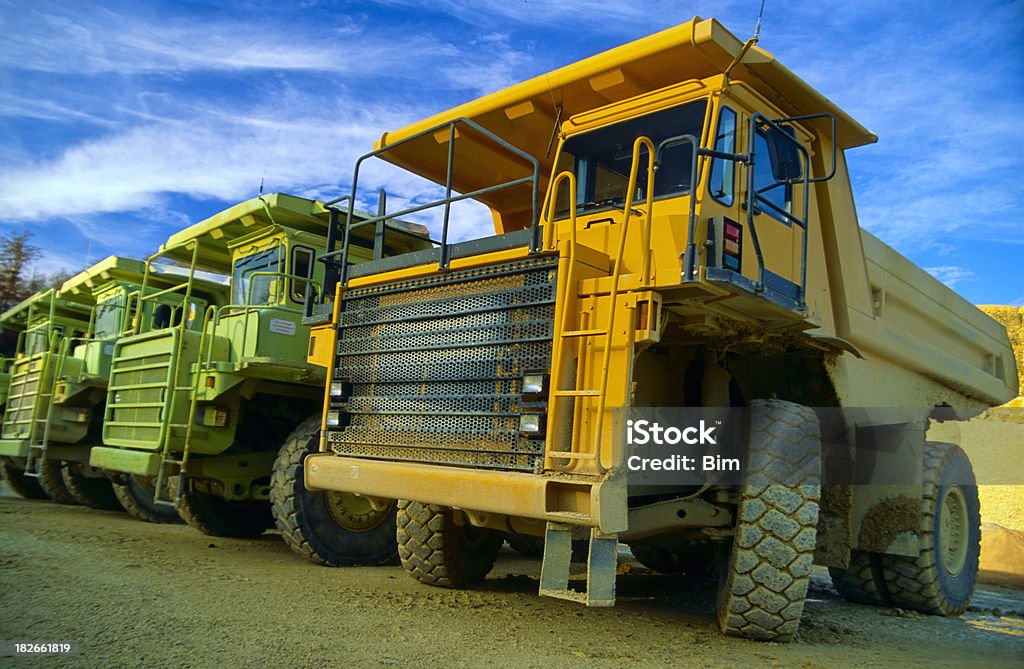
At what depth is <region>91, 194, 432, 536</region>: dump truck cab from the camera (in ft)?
23.2

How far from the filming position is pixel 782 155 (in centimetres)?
490

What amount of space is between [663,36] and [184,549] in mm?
5664

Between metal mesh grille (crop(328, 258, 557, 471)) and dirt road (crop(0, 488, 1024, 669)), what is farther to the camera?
metal mesh grille (crop(328, 258, 557, 471))

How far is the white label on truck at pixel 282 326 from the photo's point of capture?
24.0ft

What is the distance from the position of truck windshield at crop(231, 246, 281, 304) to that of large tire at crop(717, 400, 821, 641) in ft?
16.8

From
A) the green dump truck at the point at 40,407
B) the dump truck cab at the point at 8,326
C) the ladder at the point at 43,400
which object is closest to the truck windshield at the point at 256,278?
the ladder at the point at 43,400

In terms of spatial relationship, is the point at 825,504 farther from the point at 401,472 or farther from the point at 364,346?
the point at 364,346

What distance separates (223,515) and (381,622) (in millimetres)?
4416

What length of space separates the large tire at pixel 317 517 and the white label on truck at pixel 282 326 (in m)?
0.97

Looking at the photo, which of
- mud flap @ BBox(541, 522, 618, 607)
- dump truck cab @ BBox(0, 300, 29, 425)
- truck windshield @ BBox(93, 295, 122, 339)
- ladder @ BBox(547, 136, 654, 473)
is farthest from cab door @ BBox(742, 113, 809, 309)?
dump truck cab @ BBox(0, 300, 29, 425)

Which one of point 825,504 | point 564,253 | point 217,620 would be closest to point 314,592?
point 217,620

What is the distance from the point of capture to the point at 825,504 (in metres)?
5.38

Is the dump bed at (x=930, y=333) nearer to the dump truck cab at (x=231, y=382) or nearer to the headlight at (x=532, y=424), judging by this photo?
the headlight at (x=532, y=424)

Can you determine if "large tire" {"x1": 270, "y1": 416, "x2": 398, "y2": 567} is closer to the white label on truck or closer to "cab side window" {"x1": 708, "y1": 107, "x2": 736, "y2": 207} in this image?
the white label on truck
